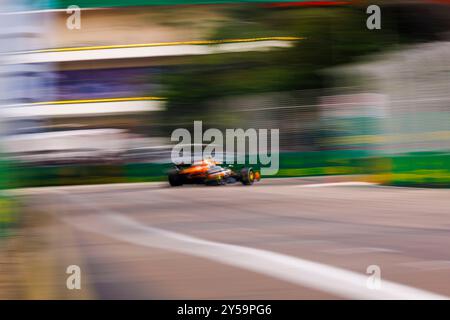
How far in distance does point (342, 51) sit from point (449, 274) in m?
1.94

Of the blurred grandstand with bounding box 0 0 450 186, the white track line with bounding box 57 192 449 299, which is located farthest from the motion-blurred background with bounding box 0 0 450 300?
the white track line with bounding box 57 192 449 299

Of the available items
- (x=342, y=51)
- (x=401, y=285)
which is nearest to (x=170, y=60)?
(x=342, y=51)

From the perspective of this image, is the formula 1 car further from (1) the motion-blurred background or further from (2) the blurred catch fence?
(2) the blurred catch fence

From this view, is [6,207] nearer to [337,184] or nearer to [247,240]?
[247,240]

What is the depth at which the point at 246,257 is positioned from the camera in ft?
15.9

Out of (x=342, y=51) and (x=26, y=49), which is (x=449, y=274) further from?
(x=26, y=49)

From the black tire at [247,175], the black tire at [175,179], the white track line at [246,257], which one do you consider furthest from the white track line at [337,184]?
the black tire at [175,179]

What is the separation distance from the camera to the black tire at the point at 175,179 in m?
5.02

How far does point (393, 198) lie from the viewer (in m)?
6.84

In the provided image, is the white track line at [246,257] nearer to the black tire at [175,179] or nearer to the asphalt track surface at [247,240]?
the asphalt track surface at [247,240]

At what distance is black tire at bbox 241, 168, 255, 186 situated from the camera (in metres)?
5.09

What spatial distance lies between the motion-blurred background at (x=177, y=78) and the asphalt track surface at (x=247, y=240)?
190mm

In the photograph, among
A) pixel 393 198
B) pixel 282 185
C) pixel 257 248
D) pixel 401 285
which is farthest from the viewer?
pixel 393 198
